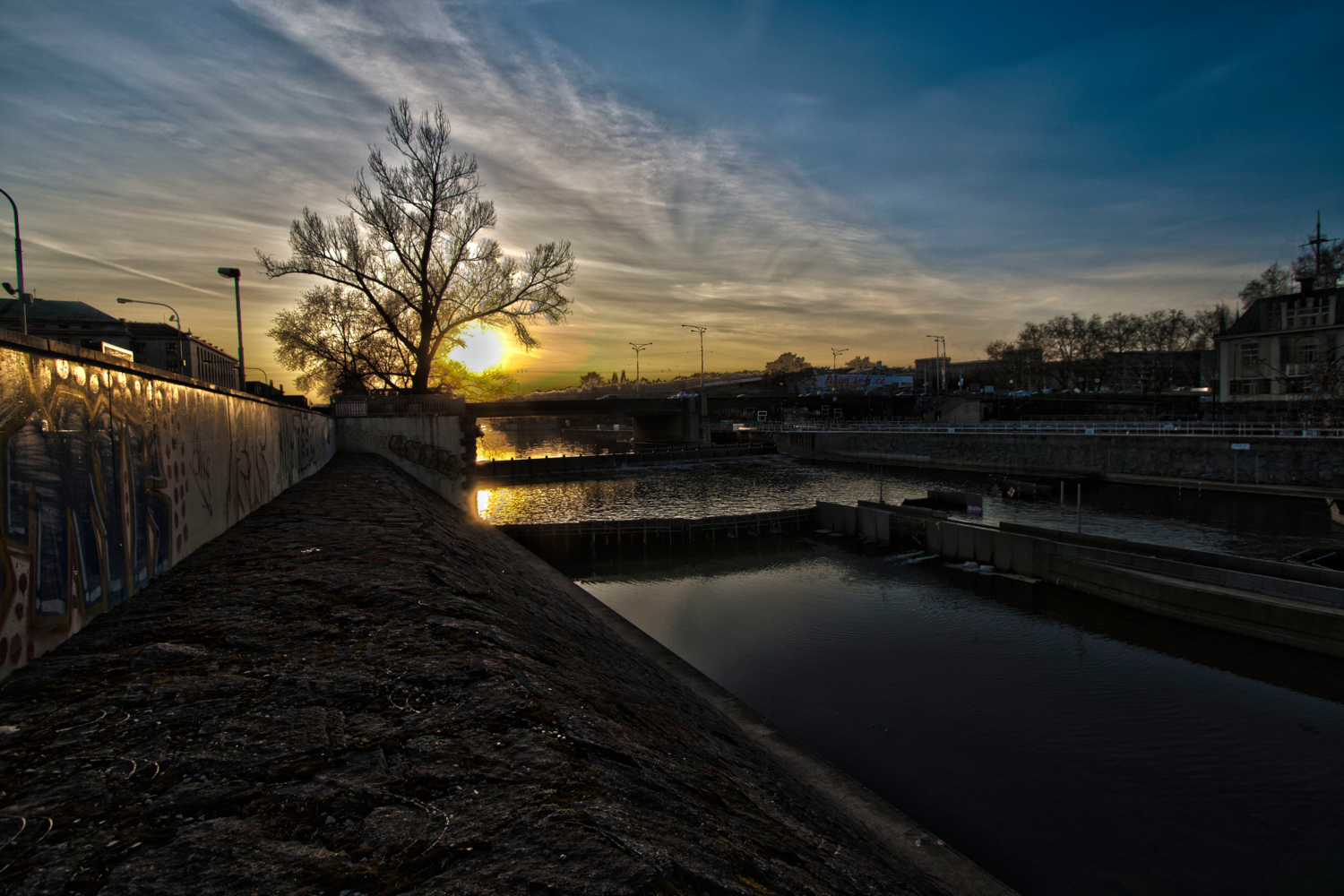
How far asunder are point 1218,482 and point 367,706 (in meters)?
58.3

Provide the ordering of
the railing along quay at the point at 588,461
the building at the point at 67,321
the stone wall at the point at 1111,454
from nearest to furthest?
the building at the point at 67,321
the stone wall at the point at 1111,454
the railing along quay at the point at 588,461

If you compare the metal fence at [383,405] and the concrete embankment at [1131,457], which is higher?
the metal fence at [383,405]

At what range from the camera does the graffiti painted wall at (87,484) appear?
4.52 meters

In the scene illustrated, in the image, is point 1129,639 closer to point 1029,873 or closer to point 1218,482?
point 1029,873

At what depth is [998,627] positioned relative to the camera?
20.3m

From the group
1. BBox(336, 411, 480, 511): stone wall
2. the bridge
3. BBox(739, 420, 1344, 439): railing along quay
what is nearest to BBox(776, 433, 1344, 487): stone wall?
BBox(739, 420, 1344, 439): railing along quay

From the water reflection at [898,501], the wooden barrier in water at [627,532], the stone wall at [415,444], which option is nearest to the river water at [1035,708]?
the wooden barrier in water at [627,532]

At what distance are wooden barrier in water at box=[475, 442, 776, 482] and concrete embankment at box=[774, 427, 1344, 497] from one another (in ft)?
50.7

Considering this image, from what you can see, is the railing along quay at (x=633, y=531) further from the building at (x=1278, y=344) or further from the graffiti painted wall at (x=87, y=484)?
the building at (x=1278, y=344)

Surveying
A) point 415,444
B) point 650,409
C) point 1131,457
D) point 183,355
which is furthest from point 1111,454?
point 183,355

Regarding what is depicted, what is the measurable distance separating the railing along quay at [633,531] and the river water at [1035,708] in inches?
90.6

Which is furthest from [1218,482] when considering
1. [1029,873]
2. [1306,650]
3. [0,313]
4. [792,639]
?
[0,313]

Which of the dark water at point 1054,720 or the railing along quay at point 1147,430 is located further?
the railing along quay at point 1147,430

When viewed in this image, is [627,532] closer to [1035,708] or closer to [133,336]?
[1035,708]
